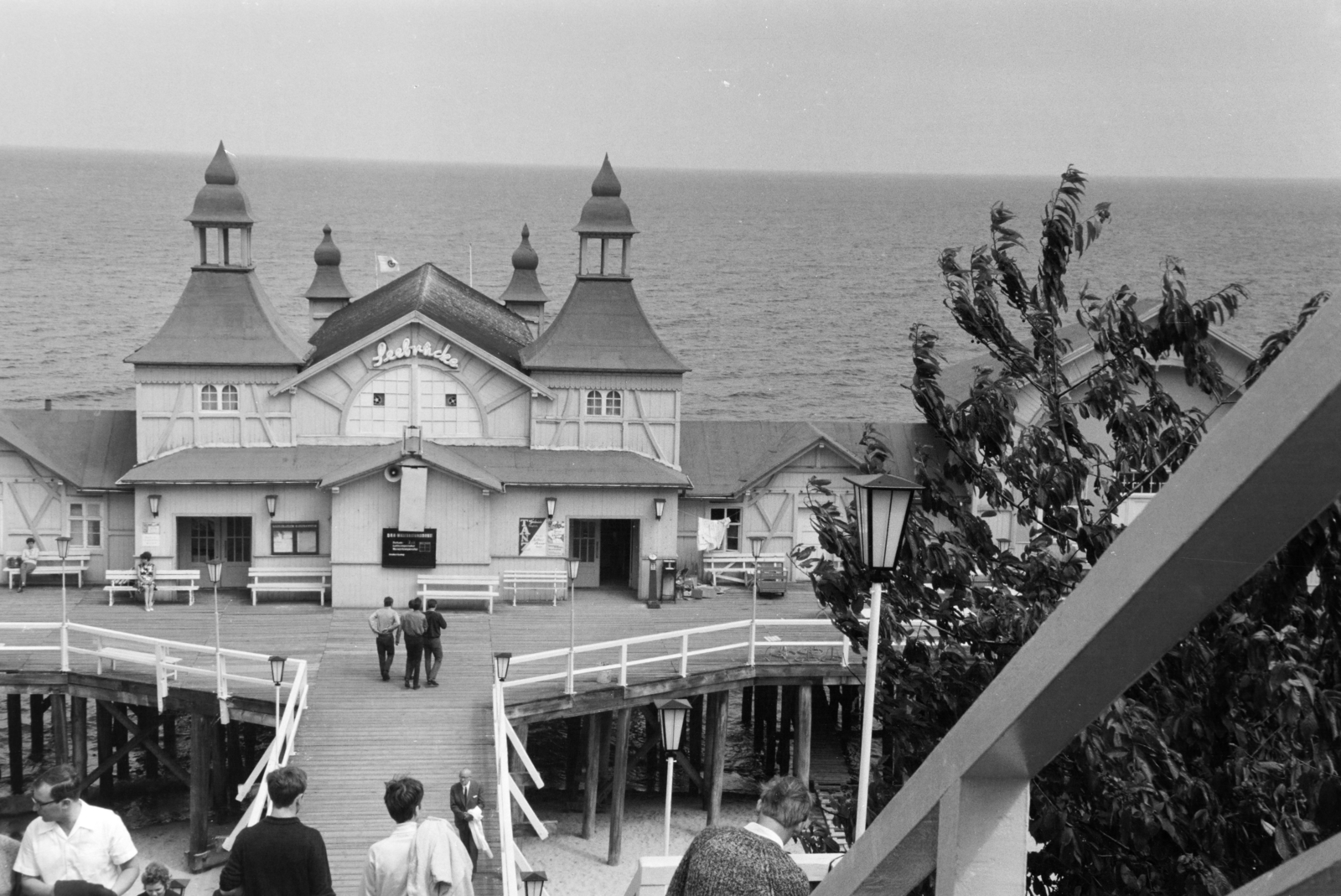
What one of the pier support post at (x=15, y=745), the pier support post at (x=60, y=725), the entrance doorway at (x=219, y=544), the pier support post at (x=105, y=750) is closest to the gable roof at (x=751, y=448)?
the entrance doorway at (x=219, y=544)

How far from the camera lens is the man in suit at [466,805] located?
19219 millimetres

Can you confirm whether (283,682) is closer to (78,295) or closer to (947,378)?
(947,378)

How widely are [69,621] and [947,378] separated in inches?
766

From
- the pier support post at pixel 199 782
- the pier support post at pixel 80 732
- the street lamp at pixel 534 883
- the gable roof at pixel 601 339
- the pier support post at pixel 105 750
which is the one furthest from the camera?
the gable roof at pixel 601 339

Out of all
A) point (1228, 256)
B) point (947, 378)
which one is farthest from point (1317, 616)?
point (1228, 256)

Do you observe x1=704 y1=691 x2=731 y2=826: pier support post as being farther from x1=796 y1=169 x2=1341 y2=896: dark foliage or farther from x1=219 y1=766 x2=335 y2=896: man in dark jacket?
x1=219 y1=766 x2=335 y2=896: man in dark jacket

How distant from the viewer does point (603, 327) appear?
33.5 meters

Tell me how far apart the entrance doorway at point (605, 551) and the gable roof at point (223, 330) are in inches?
251

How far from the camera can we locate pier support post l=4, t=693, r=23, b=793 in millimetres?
29656

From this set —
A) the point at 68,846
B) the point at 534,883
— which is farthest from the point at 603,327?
the point at 68,846

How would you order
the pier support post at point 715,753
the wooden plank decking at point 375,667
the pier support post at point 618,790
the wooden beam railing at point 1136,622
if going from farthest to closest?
1. the pier support post at point 715,753
2. the pier support post at point 618,790
3. the wooden plank decking at point 375,667
4. the wooden beam railing at point 1136,622

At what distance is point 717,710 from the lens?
28453 millimetres

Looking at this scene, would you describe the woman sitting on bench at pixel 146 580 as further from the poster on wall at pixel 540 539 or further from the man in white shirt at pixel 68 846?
the man in white shirt at pixel 68 846

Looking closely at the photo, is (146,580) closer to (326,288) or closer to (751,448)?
(751,448)
